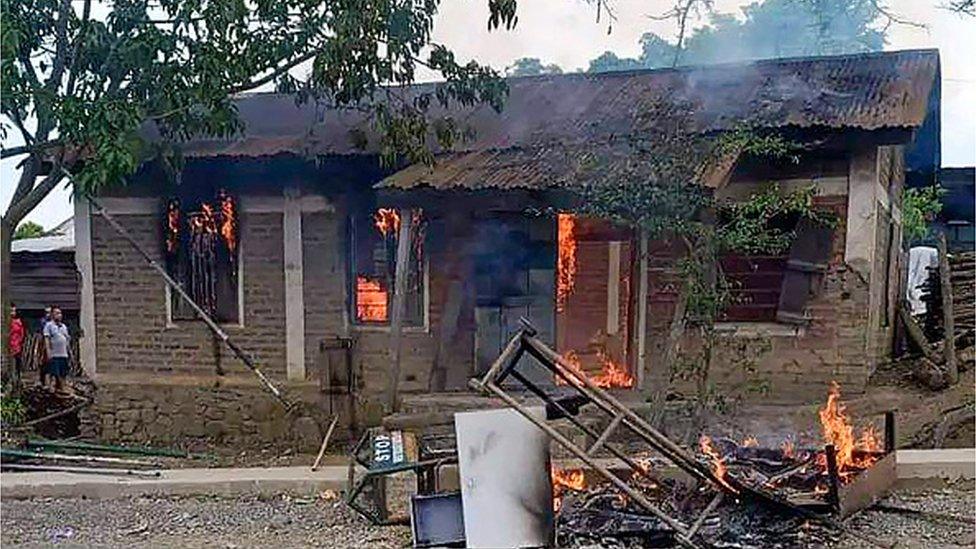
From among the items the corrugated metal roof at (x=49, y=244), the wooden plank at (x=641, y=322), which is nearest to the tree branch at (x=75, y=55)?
the wooden plank at (x=641, y=322)

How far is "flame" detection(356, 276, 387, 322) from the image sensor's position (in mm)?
10938

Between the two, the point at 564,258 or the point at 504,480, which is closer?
the point at 504,480

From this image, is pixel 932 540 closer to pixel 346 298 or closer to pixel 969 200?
pixel 346 298

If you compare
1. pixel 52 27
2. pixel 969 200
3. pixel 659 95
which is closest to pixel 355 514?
pixel 52 27

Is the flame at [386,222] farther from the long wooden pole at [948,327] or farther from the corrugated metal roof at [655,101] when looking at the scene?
the long wooden pole at [948,327]

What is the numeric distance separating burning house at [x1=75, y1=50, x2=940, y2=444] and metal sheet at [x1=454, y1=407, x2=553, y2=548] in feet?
11.0

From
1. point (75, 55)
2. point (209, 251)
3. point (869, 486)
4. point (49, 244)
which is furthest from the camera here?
point (49, 244)

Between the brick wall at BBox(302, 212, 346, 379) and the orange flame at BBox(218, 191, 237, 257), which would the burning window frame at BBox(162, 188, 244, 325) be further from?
the brick wall at BBox(302, 212, 346, 379)

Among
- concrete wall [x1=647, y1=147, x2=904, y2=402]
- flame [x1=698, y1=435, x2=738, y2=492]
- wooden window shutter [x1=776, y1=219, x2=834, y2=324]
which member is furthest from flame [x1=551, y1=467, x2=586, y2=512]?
wooden window shutter [x1=776, y1=219, x2=834, y2=324]

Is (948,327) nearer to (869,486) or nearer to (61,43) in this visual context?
(869,486)

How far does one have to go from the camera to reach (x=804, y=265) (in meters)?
9.42

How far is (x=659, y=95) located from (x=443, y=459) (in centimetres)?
563

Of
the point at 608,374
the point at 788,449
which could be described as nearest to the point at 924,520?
the point at 788,449

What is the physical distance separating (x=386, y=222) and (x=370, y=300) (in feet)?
3.08
